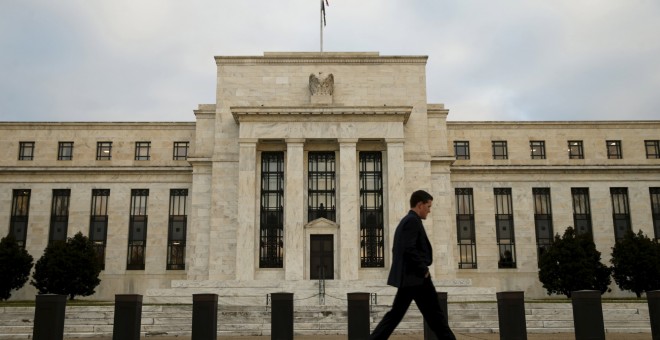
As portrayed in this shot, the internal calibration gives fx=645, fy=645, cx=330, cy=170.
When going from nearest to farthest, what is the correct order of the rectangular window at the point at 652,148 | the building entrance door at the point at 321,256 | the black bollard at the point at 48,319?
the black bollard at the point at 48,319, the building entrance door at the point at 321,256, the rectangular window at the point at 652,148

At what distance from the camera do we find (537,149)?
5128 cm

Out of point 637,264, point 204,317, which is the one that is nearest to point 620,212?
point 637,264

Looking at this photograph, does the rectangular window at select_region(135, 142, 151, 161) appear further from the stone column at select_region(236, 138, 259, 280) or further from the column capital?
the column capital

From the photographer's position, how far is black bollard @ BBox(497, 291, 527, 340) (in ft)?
49.2

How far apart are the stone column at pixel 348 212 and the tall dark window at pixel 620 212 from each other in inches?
801

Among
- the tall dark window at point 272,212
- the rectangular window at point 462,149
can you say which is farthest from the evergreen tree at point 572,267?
the tall dark window at point 272,212

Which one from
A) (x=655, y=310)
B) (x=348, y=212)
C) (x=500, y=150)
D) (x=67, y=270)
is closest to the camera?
(x=655, y=310)

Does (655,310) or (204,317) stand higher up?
(655,310)

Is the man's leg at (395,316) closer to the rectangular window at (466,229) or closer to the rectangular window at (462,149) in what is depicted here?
the rectangular window at (466,229)

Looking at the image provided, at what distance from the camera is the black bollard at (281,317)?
15180mm

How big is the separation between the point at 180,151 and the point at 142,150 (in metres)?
3.02

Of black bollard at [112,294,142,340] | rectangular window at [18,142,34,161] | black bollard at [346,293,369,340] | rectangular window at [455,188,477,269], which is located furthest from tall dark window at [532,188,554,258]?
rectangular window at [18,142,34,161]

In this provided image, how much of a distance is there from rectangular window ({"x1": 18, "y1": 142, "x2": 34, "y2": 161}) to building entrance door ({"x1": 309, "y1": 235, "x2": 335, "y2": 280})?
2382 cm

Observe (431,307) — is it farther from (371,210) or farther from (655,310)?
(371,210)
